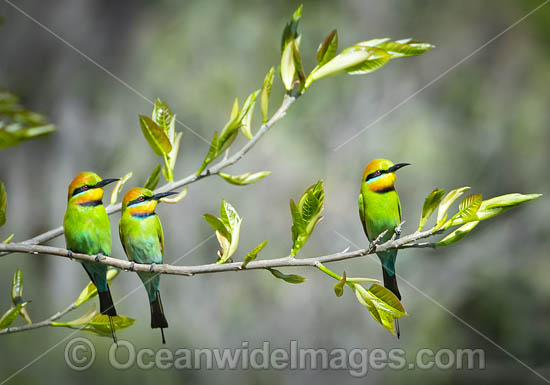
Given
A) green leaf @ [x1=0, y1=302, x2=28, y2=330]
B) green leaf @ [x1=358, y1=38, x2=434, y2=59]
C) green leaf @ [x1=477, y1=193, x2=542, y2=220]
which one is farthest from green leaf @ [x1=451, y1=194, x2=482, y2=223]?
green leaf @ [x1=0, y1=302, x2=28, y2=330]

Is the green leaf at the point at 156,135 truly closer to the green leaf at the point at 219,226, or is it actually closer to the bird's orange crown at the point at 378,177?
the green leaf at the point at 219,226

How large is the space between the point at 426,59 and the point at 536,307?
3.65ft

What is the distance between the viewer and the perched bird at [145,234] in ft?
1.50

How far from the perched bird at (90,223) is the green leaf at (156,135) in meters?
0.06

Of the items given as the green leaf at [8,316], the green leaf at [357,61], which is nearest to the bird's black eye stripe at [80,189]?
the green leaf at [8,316]

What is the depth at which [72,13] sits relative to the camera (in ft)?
7.39

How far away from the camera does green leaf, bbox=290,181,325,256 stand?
38 centimetres

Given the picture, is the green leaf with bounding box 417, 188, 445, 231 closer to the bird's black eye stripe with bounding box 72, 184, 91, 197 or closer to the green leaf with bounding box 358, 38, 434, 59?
the green leaf with bounding box 358, 38, 434, 59

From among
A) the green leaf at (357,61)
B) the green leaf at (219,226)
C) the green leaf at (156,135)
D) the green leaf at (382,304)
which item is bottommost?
the green leaf at (382,304)

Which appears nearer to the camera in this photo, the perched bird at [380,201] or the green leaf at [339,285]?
the green leaf at [339,285]

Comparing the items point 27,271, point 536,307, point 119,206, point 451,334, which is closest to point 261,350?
point 451,334
